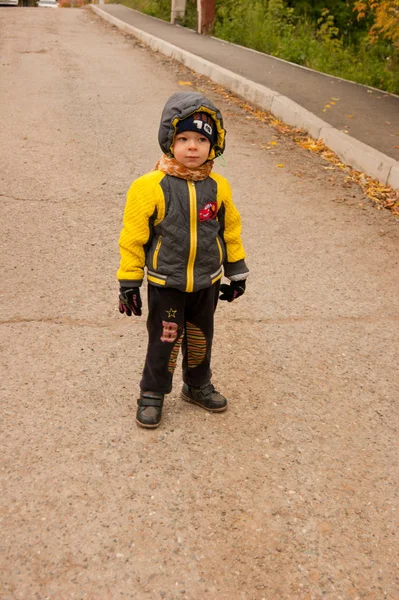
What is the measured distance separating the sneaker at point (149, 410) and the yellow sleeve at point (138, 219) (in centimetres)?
63

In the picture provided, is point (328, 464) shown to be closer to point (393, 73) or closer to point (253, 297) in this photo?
point (253, 297)

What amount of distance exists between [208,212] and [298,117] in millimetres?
6441

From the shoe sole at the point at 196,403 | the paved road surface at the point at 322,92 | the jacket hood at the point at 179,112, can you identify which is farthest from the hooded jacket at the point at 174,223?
the paved road surface at the point at 322,92

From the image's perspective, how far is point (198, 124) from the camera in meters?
2.72

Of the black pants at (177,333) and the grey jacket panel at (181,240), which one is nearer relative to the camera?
the grey jacket panel at (181,240)

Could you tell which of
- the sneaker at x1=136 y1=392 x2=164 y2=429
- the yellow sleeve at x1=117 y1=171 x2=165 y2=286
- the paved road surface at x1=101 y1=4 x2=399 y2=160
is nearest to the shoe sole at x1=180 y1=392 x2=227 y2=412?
the sneaker at x1=136 y1=392 x2=164 y2=429

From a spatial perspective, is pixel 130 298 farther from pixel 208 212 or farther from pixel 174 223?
pixel 208 212

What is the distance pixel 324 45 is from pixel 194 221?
42.1 feet

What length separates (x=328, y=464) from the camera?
3.01 m

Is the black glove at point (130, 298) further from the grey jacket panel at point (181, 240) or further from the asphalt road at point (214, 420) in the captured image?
the asphalt road at point (214, 420)

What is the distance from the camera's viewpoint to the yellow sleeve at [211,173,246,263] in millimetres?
2918

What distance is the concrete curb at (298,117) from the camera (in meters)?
6.94

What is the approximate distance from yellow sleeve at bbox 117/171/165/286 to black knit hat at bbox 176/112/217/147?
23 centimetres

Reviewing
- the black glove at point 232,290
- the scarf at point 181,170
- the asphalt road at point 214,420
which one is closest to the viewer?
the asphalt road at point 214,420
